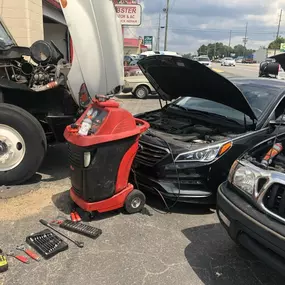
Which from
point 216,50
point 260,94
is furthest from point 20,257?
point 216,50

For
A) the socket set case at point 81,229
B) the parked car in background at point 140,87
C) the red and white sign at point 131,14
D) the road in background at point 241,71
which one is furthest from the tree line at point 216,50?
the socket set case at point 81,229

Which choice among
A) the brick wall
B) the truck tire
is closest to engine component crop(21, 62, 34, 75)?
the truck tire

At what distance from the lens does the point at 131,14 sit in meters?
13.2

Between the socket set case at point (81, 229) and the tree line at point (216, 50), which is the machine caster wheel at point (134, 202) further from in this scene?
the tree line at point (216, 50)

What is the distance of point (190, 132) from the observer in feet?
15.1

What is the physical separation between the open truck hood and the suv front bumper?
241 centimetres

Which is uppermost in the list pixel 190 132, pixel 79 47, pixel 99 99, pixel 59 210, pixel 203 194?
pixel 79 47

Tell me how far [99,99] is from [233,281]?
7.13 feet

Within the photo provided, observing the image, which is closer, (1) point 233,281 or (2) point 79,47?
(1) point 233,281

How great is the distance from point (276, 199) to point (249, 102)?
94.0 inches

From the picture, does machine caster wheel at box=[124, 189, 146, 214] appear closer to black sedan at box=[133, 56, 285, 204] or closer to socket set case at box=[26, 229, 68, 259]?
black sedan at box=[133, 56, 285, 204]

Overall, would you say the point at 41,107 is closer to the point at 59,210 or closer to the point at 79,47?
the point at 79,47

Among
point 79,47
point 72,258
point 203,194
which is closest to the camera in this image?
point 72,258

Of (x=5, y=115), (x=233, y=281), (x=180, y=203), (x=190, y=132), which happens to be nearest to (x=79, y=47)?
(x=5, y=115)
